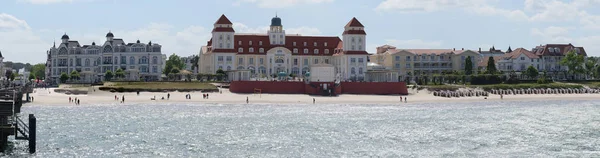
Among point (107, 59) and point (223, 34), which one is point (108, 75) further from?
point (223, 34)

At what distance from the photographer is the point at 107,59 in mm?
153500

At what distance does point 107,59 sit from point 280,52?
3635cm

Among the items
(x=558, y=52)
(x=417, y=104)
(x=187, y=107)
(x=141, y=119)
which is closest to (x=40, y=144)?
(x=141, y=119)

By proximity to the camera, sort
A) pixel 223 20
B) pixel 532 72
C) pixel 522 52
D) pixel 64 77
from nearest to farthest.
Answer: pixel 223 20 < pixel 64 77 < pixel 532 72 < pixel 522 52

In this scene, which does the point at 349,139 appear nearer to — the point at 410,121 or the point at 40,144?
the point at 410,121

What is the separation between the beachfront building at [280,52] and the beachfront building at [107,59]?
33.5 ft

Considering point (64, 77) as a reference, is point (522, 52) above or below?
above

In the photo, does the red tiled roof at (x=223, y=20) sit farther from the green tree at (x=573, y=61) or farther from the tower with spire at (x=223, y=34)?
the green tree at (x=573, y=61)

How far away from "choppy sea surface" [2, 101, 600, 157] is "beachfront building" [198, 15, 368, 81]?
4764cm

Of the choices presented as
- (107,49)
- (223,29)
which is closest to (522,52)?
(223,29)

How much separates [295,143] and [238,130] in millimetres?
10638

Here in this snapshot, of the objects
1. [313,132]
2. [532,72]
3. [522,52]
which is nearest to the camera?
[313,132]

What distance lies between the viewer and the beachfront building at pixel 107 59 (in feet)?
494

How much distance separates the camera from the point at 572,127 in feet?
218
